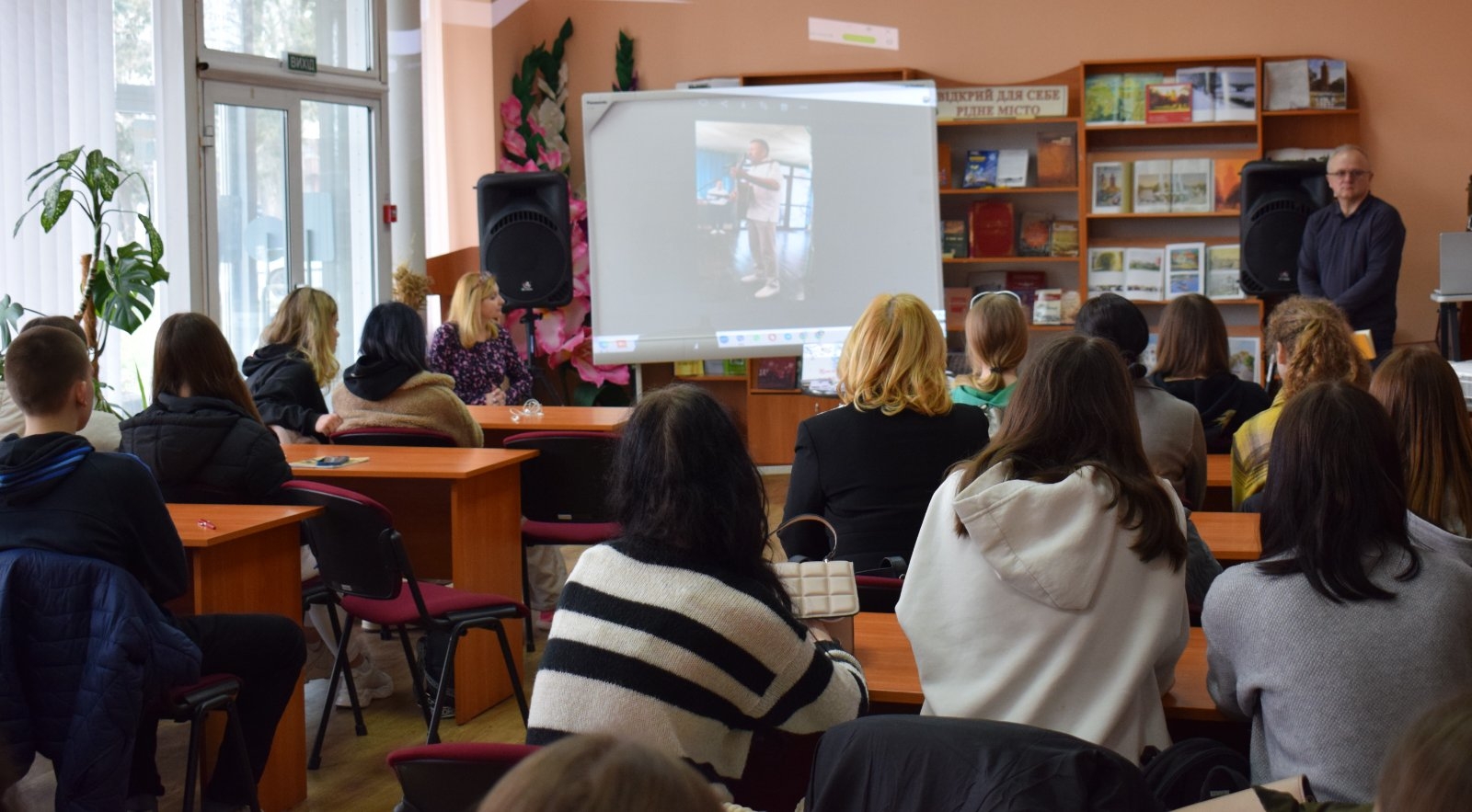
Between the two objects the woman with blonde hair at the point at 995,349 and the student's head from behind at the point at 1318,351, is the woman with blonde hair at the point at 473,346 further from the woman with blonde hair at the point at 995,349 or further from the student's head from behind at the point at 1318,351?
the student's head from behind at the point at 1318,351

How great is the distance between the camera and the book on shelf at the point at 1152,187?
782cm

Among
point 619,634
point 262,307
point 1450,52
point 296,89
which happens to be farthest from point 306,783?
point 1450,52

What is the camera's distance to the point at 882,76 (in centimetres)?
816

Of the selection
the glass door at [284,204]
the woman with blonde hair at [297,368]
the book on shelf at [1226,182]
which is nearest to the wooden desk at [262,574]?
the woman with blonde hair at [297,368]

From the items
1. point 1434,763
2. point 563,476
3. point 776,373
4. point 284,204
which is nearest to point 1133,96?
point 776,373

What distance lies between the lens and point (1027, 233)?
810 cm

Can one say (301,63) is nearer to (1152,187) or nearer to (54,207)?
(54,207)

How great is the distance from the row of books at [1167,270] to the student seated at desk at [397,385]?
4641 mm

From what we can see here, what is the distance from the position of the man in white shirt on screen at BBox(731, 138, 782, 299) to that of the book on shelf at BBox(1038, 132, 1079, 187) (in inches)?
64.6

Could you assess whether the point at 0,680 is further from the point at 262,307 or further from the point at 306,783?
the point at 262,307

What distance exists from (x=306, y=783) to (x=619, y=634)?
2.04m

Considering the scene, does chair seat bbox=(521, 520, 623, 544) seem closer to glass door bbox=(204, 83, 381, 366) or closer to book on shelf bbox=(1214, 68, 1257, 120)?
glass door bbox=(204, 83, 381, 366)

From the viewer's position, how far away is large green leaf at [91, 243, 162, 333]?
16.5 feet

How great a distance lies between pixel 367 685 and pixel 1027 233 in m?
5.22
